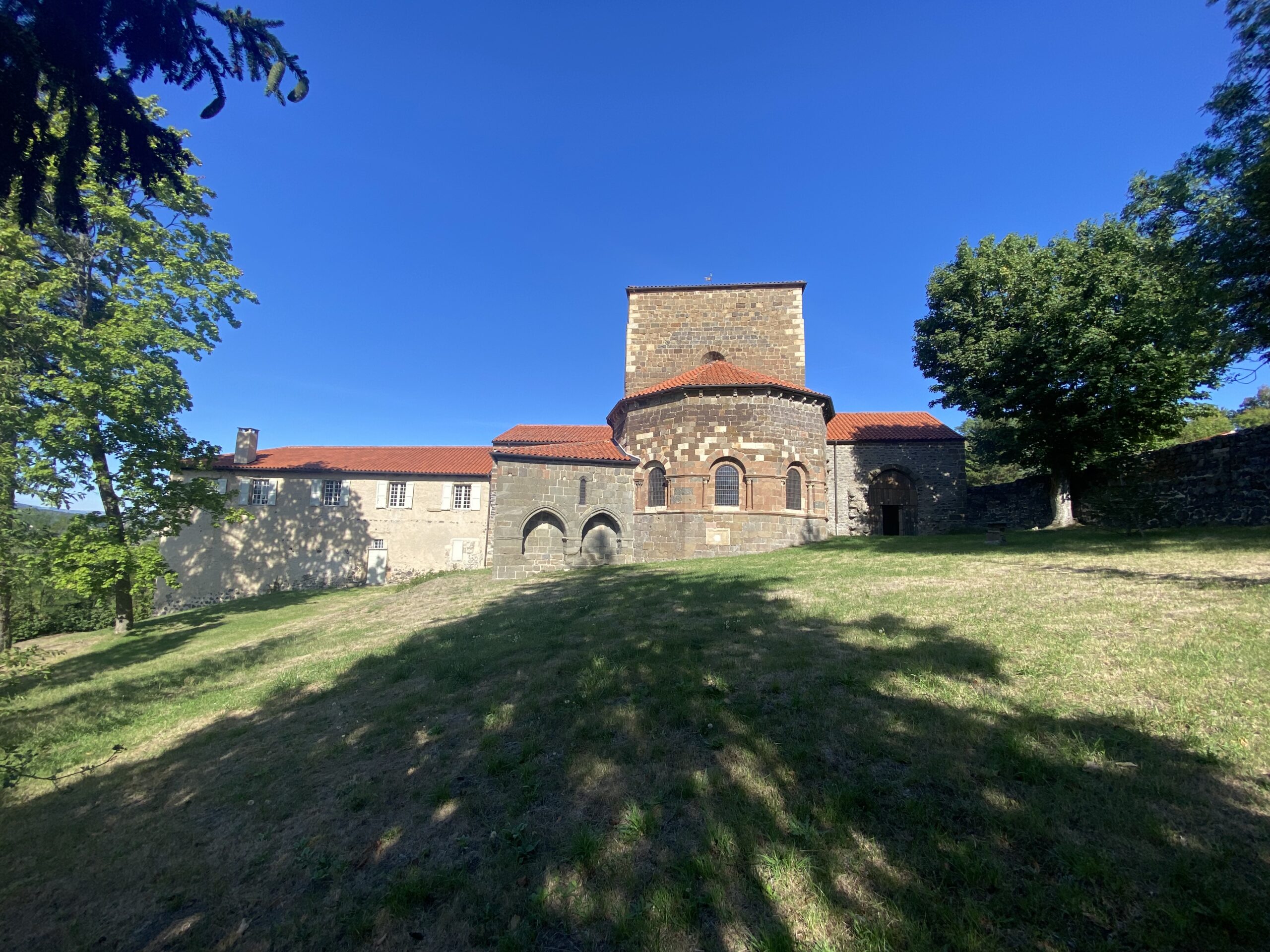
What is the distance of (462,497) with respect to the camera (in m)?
30.1

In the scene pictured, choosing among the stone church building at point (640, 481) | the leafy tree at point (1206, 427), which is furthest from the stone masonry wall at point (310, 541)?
the leafy tree at point (1206, 427)

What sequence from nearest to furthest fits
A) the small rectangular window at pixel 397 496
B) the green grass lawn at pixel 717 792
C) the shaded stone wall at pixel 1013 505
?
1. the green grass lawn at pixel 717 792
2. the shaded stone wall at pixel 1013 505
3. the small rectangular window at pixel 397 496

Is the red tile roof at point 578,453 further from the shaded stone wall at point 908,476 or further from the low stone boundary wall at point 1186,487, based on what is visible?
the low stone boundary wall at point 1186,487

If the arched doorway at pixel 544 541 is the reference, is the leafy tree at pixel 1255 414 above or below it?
above

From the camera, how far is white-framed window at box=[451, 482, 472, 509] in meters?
30.0

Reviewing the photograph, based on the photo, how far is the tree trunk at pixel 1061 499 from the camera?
2069cm

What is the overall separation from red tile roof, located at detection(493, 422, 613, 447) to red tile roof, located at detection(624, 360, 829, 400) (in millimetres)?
7071

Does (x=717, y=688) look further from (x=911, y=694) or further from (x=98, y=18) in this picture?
(x=98, y=18)

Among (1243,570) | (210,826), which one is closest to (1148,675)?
(1243,570)

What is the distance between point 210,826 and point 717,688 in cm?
510

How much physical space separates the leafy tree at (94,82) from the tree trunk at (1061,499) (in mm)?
25825

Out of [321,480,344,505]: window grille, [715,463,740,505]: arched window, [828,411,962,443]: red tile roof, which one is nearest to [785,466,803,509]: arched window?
[715,463,740,505]: arched window

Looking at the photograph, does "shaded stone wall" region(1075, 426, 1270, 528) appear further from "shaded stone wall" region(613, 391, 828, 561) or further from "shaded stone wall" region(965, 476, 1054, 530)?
"shaded stone wall" region(613, 391, 828, 561)

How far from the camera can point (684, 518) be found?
67.3 feet
